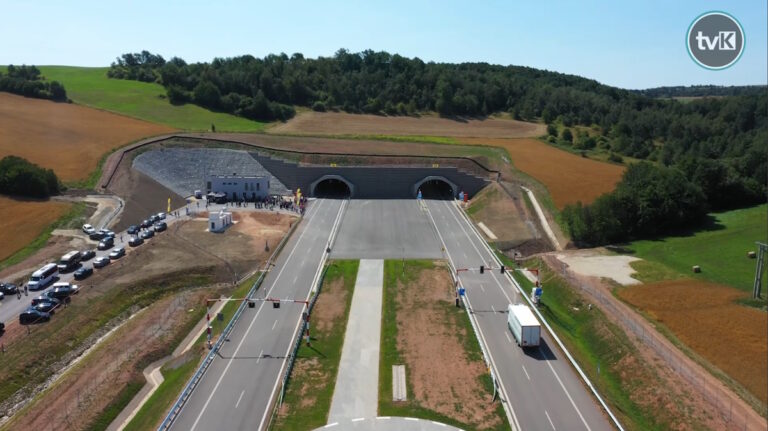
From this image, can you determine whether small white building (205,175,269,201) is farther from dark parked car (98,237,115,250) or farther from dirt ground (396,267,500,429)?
Answer: dirt ground (396,267,500,429)

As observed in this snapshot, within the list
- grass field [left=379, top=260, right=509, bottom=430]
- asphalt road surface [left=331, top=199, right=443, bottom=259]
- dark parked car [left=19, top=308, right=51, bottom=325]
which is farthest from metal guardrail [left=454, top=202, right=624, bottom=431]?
dark parked car [left=19, top=308, right=51, bottom=325]

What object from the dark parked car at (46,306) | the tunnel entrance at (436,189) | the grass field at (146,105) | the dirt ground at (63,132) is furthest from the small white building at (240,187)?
the dark parked car at (46,306)

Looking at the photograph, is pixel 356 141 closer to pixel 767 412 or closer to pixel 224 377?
pixel 224 377

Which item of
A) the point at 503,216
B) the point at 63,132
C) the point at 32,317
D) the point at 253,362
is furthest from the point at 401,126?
the point at 253,362

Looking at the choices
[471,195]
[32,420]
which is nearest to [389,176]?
[471,195]

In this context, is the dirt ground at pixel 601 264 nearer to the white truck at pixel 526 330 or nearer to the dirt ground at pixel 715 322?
the dirt ground at pixel 715 322
